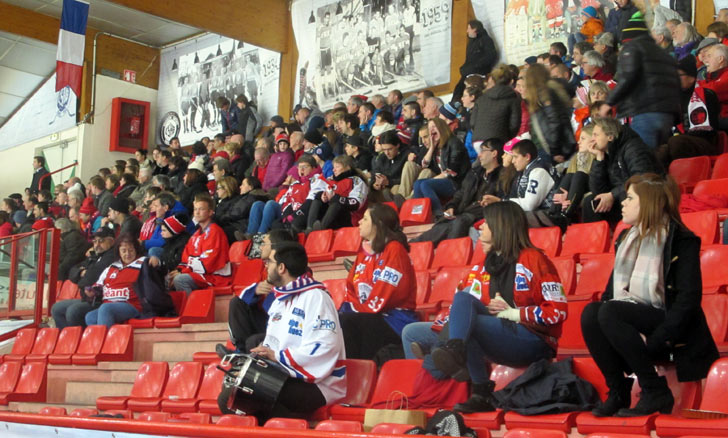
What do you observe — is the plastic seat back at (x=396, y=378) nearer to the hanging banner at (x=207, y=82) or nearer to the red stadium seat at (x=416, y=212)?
the red stadium seat at (x=416, y=212)

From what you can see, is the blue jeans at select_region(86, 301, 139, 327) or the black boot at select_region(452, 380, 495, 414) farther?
the blue jeans at select_region(86, 301, 139, 327)

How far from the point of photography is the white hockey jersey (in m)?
3.47

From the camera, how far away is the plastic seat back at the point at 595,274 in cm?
413

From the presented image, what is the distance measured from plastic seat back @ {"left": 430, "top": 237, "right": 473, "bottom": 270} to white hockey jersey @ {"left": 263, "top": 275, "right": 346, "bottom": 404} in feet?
5.91

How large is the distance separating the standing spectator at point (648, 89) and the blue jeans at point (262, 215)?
325cm

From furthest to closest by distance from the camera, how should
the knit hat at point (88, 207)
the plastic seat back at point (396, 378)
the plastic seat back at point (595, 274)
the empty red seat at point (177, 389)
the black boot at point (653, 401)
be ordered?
1. the knit hat at point (88, 207)
2. the empty red seat at point (177, 389)
3. the plastic seat back at point (595, 274)
4. the plastic seat back at point (396, 378)
5. the black boot at point (653, 401)

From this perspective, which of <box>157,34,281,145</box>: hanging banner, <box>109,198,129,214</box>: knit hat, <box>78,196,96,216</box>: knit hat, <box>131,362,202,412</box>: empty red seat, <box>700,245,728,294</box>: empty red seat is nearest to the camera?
<box>700,245,728,294</box>: empty red seat

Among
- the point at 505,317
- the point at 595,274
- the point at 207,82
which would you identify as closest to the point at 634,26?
the point at 595,274

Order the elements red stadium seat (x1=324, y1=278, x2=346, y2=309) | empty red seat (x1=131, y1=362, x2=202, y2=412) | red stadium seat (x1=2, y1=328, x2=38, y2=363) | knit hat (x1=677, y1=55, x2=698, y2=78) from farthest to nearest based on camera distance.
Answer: red stadium seat (x1=2, y1=328, x2=38, y2=363) < knit hat (x1=677, y1=55, x2=698, y2=78) < red stadium seat (x1=324, y1=278, x2=346, y2=309) < empty red seat (x1=131, y1=362, x2=202, y2=412)

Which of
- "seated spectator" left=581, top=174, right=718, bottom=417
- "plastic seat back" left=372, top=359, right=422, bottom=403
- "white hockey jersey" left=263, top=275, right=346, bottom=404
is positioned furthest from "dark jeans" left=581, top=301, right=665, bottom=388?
"white hockey jersey" left=263, top=275, right=346, bottom=404

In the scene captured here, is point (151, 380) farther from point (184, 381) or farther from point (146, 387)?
point (184, 381)

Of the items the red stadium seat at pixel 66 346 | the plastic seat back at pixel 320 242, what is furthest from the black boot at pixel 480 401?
the red stadium seat at pixel 66 346

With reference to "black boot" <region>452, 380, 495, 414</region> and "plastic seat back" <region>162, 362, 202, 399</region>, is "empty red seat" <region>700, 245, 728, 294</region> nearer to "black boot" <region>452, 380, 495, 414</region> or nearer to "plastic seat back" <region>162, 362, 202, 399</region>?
"black boot" <region>452, 380, 495, 414</region>

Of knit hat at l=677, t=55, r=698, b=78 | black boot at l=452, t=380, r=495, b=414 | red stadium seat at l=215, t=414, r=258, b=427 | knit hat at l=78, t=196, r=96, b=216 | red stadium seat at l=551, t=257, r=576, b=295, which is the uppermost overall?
knit hat at l=677, t=55, r=698, b=78
